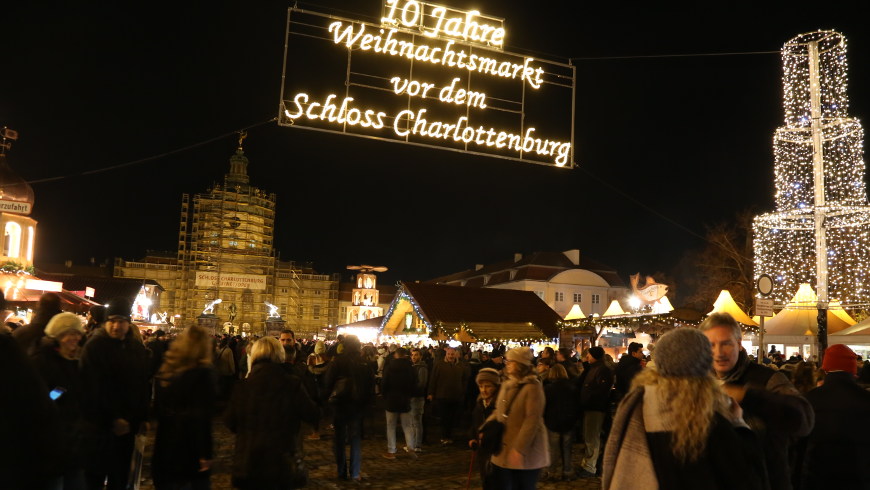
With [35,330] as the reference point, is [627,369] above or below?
below

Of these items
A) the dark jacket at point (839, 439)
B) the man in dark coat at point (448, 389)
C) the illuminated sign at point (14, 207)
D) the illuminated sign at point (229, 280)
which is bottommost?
the man in dark coat at point (448, 389)

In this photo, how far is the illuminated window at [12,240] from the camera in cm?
2145

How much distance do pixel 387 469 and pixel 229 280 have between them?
76.7 meters

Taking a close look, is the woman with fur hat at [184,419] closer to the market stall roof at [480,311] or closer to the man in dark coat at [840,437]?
the man in dark coat at [840,437]

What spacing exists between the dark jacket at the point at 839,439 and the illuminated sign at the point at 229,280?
8089 cm

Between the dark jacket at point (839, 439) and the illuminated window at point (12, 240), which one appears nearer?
the dark jacket at point (839, 439)

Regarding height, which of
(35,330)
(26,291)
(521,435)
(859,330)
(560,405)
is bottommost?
(560,405)

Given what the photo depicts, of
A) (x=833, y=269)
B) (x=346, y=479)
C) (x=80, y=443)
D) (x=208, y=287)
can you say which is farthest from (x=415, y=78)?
(x=208, y=287)

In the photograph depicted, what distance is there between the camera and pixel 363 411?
919cm

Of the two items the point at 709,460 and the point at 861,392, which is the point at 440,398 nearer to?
the point at 861,392

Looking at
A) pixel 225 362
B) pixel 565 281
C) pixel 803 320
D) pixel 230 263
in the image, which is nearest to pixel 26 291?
pixel 225 362

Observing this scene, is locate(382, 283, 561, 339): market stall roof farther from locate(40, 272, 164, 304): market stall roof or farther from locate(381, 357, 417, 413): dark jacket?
locate(40, 272, 164, 304): market stall roof

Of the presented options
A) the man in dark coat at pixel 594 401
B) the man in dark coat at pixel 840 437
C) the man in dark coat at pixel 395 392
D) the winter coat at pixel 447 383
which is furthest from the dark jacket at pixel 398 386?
the man in dark coat at pixel 840 437

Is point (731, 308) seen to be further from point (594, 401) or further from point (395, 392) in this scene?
point (395, 392)
